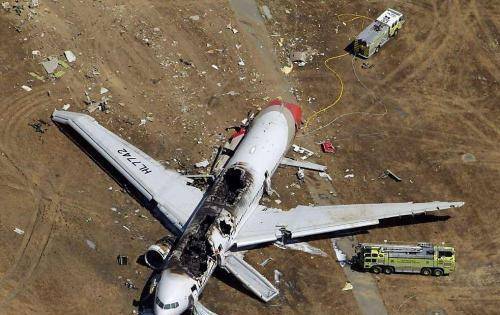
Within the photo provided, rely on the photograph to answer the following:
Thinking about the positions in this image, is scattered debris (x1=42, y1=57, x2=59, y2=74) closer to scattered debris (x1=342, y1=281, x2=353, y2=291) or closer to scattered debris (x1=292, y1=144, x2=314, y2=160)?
scattered debris (x1=292, y1=144, x2=314, y2=160)

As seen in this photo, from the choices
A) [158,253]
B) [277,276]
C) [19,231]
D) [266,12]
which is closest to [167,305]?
[158,253]

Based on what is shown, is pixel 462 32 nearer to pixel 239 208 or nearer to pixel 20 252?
pixel 239 208

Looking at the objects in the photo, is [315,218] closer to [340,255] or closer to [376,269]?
[340,255]

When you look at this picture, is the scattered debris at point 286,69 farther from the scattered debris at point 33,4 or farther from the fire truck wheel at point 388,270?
the scattered debris at point 33,4

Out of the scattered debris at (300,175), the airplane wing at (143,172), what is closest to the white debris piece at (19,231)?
the airplane wing at (143,172)

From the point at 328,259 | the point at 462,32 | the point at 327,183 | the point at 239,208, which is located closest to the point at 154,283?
the point at 239,208
